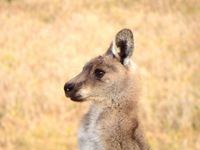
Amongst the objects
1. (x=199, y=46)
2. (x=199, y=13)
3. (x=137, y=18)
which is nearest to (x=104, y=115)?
(x=199, y=46)

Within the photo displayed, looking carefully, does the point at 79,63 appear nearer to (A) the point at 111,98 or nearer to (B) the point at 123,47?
(B) the point at 123,47

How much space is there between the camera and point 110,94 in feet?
22.7

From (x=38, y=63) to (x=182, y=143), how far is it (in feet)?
16.4

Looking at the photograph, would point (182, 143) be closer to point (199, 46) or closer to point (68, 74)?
point (68, 74)

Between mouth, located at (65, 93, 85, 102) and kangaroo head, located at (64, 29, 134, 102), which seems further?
kangaroo head, located at (64, 29, 134, 102)

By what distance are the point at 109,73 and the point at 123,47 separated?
0.94 feet

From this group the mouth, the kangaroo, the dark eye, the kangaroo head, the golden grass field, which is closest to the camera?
the kangaroo

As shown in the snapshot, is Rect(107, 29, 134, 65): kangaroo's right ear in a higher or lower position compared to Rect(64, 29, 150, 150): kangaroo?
higher

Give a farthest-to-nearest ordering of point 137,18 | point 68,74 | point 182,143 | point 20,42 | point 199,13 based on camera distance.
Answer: point 199,13 < point 137,18 < point 20,42 < point 68,74 < point 182,143

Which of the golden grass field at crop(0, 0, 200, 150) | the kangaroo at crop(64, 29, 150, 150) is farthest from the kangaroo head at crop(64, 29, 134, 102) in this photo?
the golden grass field at crop(0, 0, 200, 150)

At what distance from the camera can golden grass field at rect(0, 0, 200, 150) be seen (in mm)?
12953

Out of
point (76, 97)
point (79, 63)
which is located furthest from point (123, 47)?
point (79, 63)

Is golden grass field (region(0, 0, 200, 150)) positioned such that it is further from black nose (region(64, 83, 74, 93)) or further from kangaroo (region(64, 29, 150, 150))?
black nose (region(64, 83, 74, 93))

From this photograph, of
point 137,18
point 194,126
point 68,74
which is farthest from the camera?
point 137,18
